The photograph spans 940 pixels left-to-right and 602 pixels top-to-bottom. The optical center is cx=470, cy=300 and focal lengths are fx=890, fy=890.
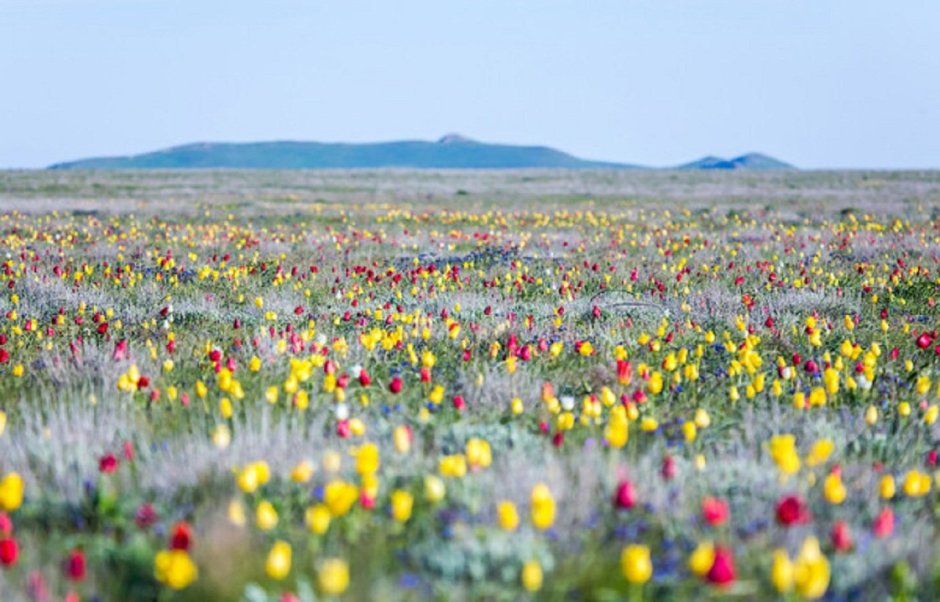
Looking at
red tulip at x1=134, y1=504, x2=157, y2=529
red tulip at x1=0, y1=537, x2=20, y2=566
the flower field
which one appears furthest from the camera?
red tulip at x1=134, y1=504, x2=157, y2=529

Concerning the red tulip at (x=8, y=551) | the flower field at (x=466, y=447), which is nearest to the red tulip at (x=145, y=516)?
the flower field at (x=466, y=447)

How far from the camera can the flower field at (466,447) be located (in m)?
2.71

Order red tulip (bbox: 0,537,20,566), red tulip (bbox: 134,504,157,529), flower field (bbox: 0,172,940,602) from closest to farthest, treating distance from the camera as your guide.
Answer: red tulip (bbox: 0,537,20,566), flower field (bbox: 0,172,940,602), red tulip (bbox: 134,504,157,529)

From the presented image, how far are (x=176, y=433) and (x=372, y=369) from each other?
161cm

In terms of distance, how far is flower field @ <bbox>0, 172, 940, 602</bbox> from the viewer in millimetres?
2709

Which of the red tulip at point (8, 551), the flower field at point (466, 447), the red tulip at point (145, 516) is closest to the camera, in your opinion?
the red tulip at point (8, 551)

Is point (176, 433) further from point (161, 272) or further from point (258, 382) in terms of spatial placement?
point (161, 272)

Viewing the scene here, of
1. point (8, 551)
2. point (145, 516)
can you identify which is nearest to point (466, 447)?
point (145, 516)

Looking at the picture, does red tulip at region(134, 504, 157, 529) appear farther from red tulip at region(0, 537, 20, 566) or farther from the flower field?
red tulip at region(0, 537, 20, 566)

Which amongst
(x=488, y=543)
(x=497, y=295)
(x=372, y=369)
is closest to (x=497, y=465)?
(x=488, y=543)

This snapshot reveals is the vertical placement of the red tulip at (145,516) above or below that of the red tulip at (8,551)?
below

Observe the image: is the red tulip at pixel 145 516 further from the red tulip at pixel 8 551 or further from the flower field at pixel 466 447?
the red tulip at pixel 8 551

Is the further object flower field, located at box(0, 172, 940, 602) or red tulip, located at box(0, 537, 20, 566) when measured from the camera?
flower field, located at box(0, 172, 940, 602)

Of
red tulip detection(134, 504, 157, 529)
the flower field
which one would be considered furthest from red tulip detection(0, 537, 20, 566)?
red tulip detection(134, 504, 157, 529)
